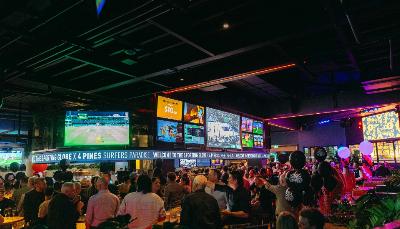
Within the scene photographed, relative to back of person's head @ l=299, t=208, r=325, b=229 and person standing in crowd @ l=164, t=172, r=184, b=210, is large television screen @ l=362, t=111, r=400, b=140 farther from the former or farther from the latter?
back of person's head @ l=299, t=208, r=325, b=229

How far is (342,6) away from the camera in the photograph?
16.1 feet

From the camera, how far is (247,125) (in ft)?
48.1

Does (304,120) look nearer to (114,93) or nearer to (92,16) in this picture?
(114,93)

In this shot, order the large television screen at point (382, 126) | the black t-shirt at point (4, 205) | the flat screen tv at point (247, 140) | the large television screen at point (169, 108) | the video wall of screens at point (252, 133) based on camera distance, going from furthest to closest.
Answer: the video wall of screens at point (252, 133) < the flat screen tv at point (247, 140) < the large television screen at point (382, 126) < the large television screen at point (169, 108) < the black t-shirt at point (4, 205)

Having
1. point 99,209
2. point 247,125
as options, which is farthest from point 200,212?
point 247,125

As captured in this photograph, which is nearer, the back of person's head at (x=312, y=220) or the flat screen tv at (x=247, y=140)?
the back of person's head at (x=312, y=220)

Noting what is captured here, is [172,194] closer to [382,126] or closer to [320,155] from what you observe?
[320,155]

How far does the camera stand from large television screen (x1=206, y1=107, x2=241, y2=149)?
11.8m

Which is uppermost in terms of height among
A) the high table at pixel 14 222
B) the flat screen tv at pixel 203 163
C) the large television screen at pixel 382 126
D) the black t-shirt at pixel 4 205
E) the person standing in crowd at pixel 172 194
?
the large television screen at pixel 382 126

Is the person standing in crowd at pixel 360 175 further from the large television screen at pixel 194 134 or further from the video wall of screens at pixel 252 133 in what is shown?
the large television screen at pixel 194 134

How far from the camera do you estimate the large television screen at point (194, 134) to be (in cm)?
1062

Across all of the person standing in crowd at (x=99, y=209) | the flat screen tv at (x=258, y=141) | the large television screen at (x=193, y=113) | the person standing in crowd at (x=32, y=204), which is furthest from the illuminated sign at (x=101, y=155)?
the flat screen tv at (x=258, y=141)

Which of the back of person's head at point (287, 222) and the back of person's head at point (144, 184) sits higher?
the back of person's head at point (144, 184)

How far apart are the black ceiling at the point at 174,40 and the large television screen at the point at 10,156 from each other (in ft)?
44.4
